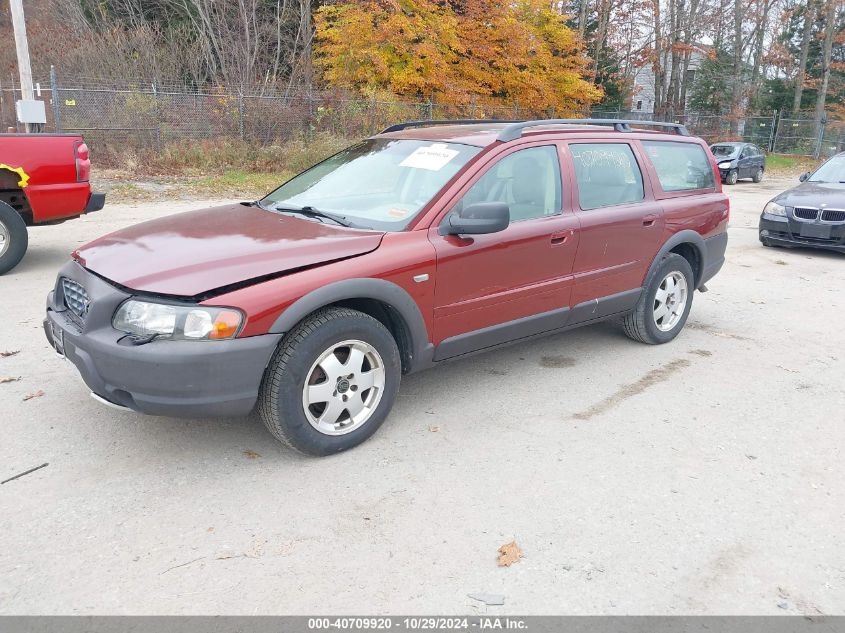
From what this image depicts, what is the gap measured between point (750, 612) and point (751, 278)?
6726mm

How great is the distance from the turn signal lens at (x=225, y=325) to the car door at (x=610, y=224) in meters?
2.48

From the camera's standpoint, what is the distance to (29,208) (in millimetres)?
7328

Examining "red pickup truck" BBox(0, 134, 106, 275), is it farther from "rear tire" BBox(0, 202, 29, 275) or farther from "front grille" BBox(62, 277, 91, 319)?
"front grille" BBox(62, 277, 91, 319)

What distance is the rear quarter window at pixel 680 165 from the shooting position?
548 centimetres

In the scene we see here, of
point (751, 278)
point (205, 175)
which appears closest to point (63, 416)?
point (751, 278)

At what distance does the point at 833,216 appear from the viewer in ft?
31.6

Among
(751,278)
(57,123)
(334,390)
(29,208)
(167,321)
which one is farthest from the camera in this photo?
(57,123)

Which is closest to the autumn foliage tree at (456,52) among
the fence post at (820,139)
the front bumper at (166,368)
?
the fence post at (820,139)

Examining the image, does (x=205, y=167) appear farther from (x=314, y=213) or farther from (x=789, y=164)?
(x=789, y=164)

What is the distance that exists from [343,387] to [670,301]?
329cm

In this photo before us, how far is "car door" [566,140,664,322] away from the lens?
478cm

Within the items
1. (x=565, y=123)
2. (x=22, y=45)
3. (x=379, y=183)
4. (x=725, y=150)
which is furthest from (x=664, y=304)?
(x=725, y=150)

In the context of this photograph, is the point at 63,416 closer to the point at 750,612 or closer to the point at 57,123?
the point at 750,612
